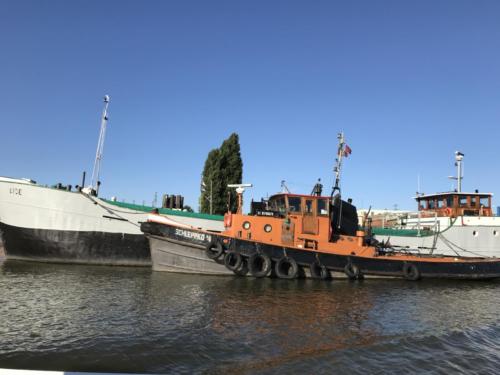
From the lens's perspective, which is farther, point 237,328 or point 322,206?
point 322,206

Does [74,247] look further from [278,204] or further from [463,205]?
[463,205]

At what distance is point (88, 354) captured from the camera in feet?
18.2

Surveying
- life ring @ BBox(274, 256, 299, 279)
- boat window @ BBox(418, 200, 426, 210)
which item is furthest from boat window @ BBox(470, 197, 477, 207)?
life ring @ BBox(274, 256, 299, 279)

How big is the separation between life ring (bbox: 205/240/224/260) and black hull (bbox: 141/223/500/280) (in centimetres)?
29

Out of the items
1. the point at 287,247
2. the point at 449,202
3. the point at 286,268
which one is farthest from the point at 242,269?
the point at 449,202

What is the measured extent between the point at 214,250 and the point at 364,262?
6.37 metres

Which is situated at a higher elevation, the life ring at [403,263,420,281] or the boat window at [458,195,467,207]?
the boat window at [458,195,467,207]

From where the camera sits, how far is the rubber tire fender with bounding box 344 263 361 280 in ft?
→ 47.5

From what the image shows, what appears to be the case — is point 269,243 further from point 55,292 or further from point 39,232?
point 39,232

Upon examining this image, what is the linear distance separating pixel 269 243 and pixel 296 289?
2.59 meters

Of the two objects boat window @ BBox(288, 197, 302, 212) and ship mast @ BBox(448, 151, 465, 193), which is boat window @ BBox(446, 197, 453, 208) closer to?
ship mast @ BBox(448, 151, 465, 193)

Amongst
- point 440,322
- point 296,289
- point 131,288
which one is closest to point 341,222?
point 296,289

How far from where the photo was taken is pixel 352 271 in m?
14.6

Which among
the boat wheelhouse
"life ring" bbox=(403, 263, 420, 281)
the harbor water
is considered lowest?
the harbor water
